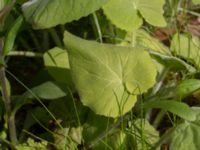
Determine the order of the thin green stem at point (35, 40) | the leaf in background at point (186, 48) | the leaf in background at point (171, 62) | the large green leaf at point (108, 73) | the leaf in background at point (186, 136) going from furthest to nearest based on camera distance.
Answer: the thin green stem at point (35, 40), the leaf in background at point (186, 48), the leaf in background at point (171, 62), the large green leaf at point (108, 73), the leaf in background at point (186, 136)

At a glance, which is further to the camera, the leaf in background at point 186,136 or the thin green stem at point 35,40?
the thin green stem at point 35,40

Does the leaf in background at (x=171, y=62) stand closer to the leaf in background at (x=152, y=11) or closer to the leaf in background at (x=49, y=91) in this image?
the leaf in background at (x=152, y=11)

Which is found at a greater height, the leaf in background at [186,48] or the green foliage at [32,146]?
the leaf in background at [186,48]

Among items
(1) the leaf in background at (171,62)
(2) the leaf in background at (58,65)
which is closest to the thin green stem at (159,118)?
(1) the leaf in background at (171,62)

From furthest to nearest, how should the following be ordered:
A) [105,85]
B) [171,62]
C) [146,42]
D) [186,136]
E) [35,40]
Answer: [35,40]
[146,42]
[171,62]
[105,85]
[186,136]

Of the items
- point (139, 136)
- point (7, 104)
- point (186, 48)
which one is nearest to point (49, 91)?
point (7, 104)

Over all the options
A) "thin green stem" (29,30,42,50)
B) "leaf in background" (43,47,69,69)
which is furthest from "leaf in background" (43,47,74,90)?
"thin green stem" (29,30,42,50)

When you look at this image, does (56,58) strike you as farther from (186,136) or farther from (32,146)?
(186,136)
